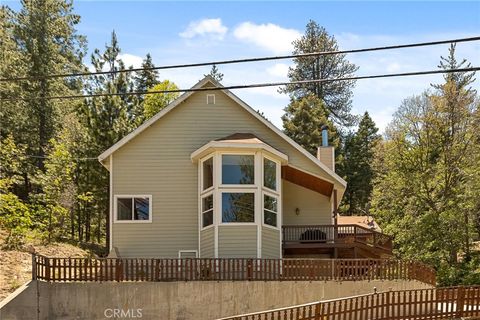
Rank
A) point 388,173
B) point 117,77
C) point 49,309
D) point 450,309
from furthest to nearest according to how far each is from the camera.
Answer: point 388,173 < point 117,77 < point 450,309 < point 49,309

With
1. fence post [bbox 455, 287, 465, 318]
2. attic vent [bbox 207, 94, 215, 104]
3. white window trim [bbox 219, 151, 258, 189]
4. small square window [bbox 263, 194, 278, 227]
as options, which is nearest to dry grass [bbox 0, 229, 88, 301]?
white window trim [bbox 219, 151, 258, 189]

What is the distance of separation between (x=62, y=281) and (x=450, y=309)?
426 inches

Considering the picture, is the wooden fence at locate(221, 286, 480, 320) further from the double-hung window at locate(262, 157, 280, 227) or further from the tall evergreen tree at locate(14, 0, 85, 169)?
the tall evergreen tree at locate(14, 0, 85, 169)

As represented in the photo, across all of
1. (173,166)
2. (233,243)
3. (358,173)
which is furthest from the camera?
(358,173)

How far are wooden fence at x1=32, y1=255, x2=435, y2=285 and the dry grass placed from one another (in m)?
1.85

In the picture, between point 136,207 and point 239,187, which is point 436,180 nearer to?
point 239,187

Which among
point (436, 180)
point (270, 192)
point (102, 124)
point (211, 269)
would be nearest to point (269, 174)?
point (270, 192)

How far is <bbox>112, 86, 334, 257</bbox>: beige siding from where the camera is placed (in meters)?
19.7

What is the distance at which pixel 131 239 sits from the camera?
19.6 m

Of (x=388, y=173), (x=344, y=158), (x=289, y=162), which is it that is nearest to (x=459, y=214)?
(x=388, y=173)

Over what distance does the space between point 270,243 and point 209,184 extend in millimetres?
2784

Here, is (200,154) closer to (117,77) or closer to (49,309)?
(49,309)

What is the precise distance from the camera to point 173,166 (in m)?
20.1

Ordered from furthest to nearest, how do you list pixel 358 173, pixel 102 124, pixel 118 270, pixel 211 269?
pixel 358 173 → pixel 102 124 → pixel 211 269 → pixel 118 270
